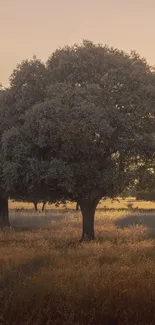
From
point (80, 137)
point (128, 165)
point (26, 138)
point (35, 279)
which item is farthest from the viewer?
point (128, 165)

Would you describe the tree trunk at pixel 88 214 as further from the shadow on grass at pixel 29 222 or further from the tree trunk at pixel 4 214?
the tree trunk at pixel 4 214

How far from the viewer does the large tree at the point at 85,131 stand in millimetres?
24000

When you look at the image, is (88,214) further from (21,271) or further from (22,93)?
(21,271)

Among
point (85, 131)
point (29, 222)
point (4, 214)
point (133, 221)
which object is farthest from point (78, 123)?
point (133, 221)

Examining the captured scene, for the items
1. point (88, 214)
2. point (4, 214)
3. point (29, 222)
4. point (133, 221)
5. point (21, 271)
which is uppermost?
point (88, 214)

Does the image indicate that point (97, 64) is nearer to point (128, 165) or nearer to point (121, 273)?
point (128, 165)

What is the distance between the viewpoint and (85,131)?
77.5ft

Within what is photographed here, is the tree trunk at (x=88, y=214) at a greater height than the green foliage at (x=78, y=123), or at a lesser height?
lesser

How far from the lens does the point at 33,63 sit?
2836 cm

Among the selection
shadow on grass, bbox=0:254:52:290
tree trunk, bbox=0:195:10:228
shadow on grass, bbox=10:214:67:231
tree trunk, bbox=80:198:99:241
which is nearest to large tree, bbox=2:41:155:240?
tree trunk, bbox=80:198:99:241

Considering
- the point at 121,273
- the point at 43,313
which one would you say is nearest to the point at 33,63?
the point at 121,273

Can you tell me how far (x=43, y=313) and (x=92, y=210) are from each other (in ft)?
64.6

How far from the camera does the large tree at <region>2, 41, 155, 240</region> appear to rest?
24.0 m

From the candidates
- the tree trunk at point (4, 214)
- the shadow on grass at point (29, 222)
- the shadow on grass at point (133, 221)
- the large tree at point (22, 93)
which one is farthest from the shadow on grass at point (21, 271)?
the shadow on grass at point (133, 221)
